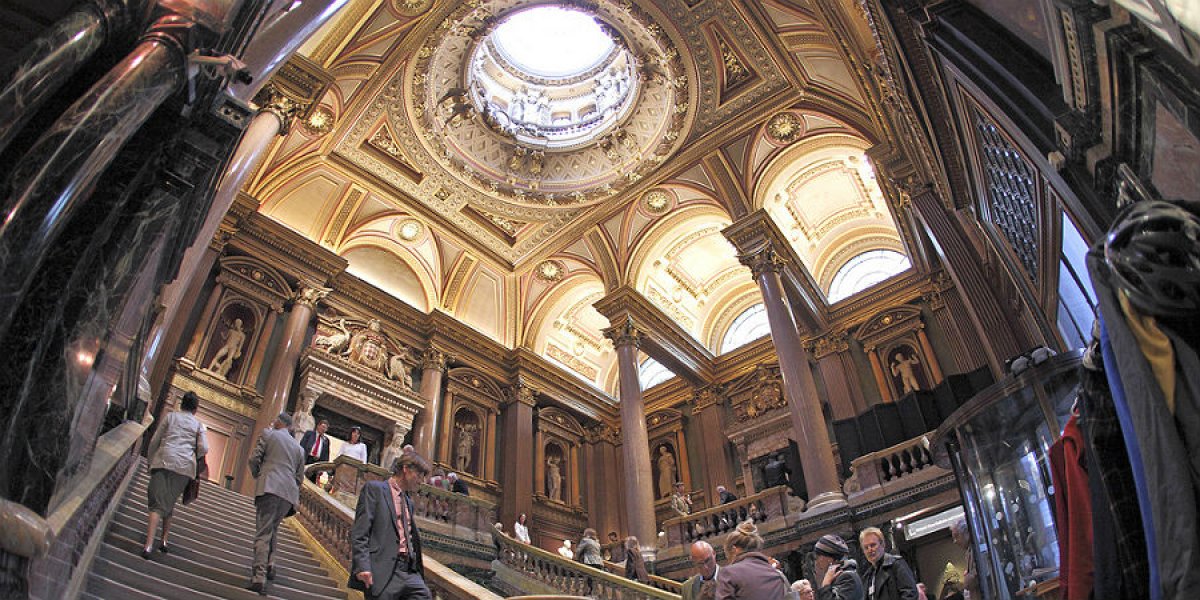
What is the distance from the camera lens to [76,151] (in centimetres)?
236

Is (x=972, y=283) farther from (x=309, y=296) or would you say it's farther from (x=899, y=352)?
(x=309, y=296)

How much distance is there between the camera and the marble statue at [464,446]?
51.3 feet

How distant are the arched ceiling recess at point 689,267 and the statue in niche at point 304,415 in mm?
8061

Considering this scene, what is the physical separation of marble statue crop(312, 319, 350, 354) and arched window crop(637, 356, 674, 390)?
9836mm

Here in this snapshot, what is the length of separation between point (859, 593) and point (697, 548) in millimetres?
883

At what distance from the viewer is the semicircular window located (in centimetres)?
1588

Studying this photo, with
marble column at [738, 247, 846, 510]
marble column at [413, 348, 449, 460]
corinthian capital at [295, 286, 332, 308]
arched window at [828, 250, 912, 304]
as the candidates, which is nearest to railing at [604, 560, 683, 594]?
marble column at [738, 247, 846, 510]

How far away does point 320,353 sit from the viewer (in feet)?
44.1

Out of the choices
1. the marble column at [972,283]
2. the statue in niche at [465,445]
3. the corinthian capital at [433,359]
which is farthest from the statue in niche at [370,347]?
the marble column at [972,283]

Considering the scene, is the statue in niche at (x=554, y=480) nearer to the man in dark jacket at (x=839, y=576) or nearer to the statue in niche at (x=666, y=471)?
the statue in niche at (x=666, y=471)

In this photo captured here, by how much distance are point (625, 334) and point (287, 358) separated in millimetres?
7377

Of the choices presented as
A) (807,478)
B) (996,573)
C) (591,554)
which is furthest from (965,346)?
(996,573)

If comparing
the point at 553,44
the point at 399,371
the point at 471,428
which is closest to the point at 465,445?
the point at 471,428

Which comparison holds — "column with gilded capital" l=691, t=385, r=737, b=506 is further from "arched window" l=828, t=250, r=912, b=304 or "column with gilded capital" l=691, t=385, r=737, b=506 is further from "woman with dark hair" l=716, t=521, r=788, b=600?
"woman with dark hair" l=716, t=521, r=788, b=600
